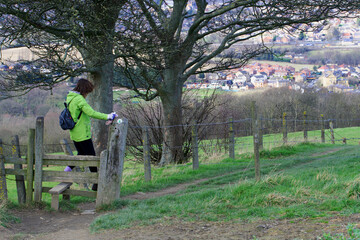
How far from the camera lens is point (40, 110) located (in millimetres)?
47594

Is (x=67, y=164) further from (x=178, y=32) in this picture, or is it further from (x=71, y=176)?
(x=178, y=32)

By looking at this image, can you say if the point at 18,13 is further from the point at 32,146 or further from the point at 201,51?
the point at 201,51

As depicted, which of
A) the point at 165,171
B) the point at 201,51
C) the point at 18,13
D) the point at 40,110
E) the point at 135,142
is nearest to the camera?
the point at 18,13

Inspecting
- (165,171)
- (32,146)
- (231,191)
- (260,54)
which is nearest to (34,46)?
(32,146)

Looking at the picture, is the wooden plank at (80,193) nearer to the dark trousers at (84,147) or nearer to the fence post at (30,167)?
the fence post at (30,167)

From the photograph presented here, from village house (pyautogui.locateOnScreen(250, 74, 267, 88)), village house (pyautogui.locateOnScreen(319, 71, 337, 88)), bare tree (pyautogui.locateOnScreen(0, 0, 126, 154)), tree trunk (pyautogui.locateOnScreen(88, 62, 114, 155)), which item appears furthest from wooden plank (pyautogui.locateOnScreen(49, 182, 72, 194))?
village house (pyautogui.locateOnScreen(319, 71, 337, 88))

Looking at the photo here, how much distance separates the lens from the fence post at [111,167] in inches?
297

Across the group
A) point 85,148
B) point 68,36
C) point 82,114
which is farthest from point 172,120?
point 82,114

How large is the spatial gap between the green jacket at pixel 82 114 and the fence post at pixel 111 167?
0.49m

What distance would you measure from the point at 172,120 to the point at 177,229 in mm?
9905

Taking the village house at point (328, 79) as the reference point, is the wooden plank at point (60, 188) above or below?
below

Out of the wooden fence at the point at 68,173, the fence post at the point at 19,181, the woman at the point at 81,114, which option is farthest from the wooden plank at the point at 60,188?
the fence post at the point at 19,181

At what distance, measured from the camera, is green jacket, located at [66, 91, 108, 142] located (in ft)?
25.8

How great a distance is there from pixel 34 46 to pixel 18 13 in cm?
172
